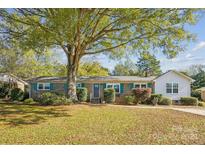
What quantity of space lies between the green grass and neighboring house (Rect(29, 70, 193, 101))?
32.2ft

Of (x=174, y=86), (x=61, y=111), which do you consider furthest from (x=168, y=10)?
(x=174, y=86)

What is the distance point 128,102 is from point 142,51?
16.2 feet

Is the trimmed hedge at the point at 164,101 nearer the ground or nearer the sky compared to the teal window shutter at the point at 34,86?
nearer the ground

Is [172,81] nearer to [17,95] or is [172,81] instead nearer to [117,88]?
[117,88]

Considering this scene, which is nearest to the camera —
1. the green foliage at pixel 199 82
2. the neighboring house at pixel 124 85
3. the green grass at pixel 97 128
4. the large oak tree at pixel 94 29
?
the green grass at pixel 97 128

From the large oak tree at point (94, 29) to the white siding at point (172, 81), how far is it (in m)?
5.76

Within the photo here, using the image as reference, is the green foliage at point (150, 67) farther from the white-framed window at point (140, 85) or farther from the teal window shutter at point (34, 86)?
the teal window shutter at point (34, 86)

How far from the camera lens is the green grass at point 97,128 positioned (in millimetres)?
10148

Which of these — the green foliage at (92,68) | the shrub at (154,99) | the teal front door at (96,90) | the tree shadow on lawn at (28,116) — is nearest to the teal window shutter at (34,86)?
the teal front door at (96,90)

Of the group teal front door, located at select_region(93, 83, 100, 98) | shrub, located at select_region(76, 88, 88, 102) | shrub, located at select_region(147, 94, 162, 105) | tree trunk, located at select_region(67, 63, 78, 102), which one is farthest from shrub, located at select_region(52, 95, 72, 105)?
shrub, located at select_region(147, 94, 162, 105)

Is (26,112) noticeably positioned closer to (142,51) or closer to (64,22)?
(64,22)

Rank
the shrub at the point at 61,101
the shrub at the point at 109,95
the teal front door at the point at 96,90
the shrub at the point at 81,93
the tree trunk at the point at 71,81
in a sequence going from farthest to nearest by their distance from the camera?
1. the teal front door at the point at 96,90
2. the shrub at the point at 109,95
3. the shrub at the point at 81,93
4. the tree trunk at the point at 71,81
5. the shrub at the point at 61,101

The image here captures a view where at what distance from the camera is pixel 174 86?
25.7m

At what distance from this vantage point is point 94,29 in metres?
18.1
